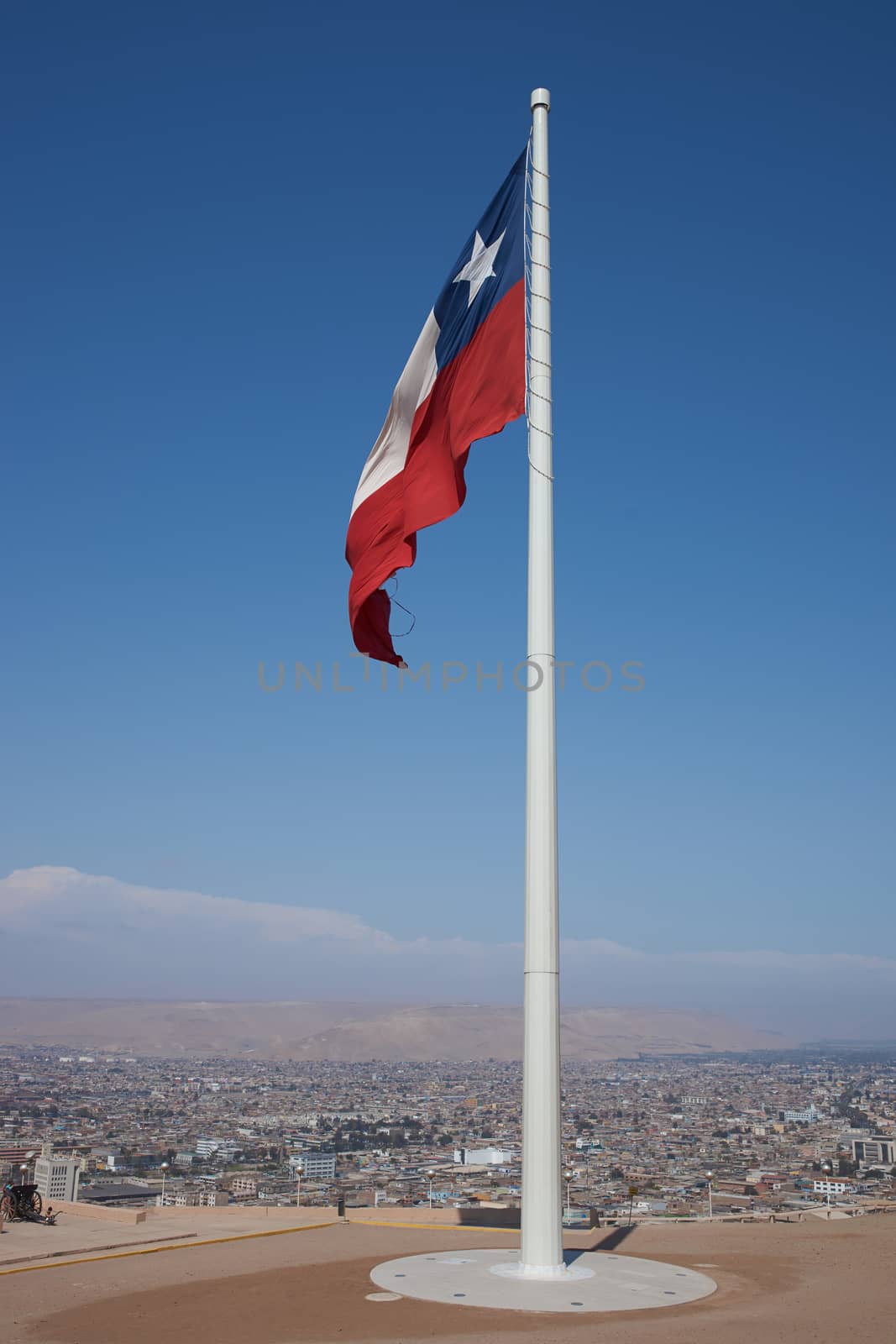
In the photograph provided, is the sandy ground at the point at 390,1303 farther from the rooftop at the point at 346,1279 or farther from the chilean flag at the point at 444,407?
the chilean flag at the point at 444,407

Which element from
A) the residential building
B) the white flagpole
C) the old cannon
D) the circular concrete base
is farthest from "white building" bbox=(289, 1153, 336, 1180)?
the white flagpole

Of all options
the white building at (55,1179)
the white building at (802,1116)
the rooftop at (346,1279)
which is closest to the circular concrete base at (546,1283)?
the rooftop at (346,1279)

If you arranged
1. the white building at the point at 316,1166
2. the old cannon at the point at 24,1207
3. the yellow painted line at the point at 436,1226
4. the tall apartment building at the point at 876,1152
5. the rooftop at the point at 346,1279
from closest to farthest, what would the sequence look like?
the rooftop at the point at 346,1279
the yellow painted line at the point at 436,1226
the old cannon at the point at 24,1207
the white building at the point at 316,1166
the tall apartment building at the point at 876,1152

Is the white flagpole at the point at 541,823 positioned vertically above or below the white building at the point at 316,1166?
above

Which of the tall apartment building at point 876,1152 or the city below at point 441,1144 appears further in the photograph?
the tall apartment building at point 876,1152

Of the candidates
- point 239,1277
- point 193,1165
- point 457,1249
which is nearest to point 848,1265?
point 457,1249

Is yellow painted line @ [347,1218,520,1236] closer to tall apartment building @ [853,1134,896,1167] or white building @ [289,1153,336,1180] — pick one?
white building @ [289,1153,336,1180]
